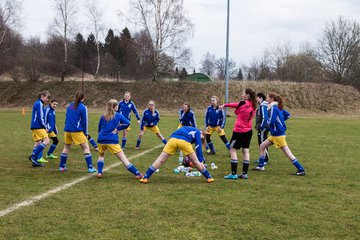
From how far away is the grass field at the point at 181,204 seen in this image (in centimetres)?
496

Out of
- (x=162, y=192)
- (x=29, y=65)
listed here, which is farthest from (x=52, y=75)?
(x=162, y=192)

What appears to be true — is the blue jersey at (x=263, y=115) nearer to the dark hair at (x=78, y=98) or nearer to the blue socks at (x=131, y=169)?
the blue socks at (x=131, y=169)

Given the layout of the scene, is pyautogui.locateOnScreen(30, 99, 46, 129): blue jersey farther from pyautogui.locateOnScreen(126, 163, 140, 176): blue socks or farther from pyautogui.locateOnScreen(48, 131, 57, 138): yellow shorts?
pyautogui.locateOnScreen(126, 163, 140, 176): blue socks

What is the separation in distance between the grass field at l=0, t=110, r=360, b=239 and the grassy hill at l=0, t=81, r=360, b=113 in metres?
32.2

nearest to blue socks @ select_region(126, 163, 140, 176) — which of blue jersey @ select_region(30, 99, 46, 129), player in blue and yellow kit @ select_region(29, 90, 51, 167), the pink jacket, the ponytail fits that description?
the ponytail

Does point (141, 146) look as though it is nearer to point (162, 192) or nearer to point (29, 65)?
point (162, 192)

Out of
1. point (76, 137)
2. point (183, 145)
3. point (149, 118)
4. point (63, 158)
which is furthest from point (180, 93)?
point (183, 145)

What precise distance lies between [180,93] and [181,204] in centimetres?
3815

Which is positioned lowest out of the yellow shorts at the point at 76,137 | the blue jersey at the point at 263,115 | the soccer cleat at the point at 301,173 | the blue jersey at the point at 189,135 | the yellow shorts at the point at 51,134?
the soccer cleat at the point at 301,173

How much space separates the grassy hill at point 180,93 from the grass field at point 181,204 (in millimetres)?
32172

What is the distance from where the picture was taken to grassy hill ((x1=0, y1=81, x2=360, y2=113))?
42094 mm

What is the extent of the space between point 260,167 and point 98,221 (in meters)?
5.56

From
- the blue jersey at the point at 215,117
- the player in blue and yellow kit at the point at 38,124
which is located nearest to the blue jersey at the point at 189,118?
the blue jersey at the point at 215,117

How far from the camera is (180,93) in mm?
44094
